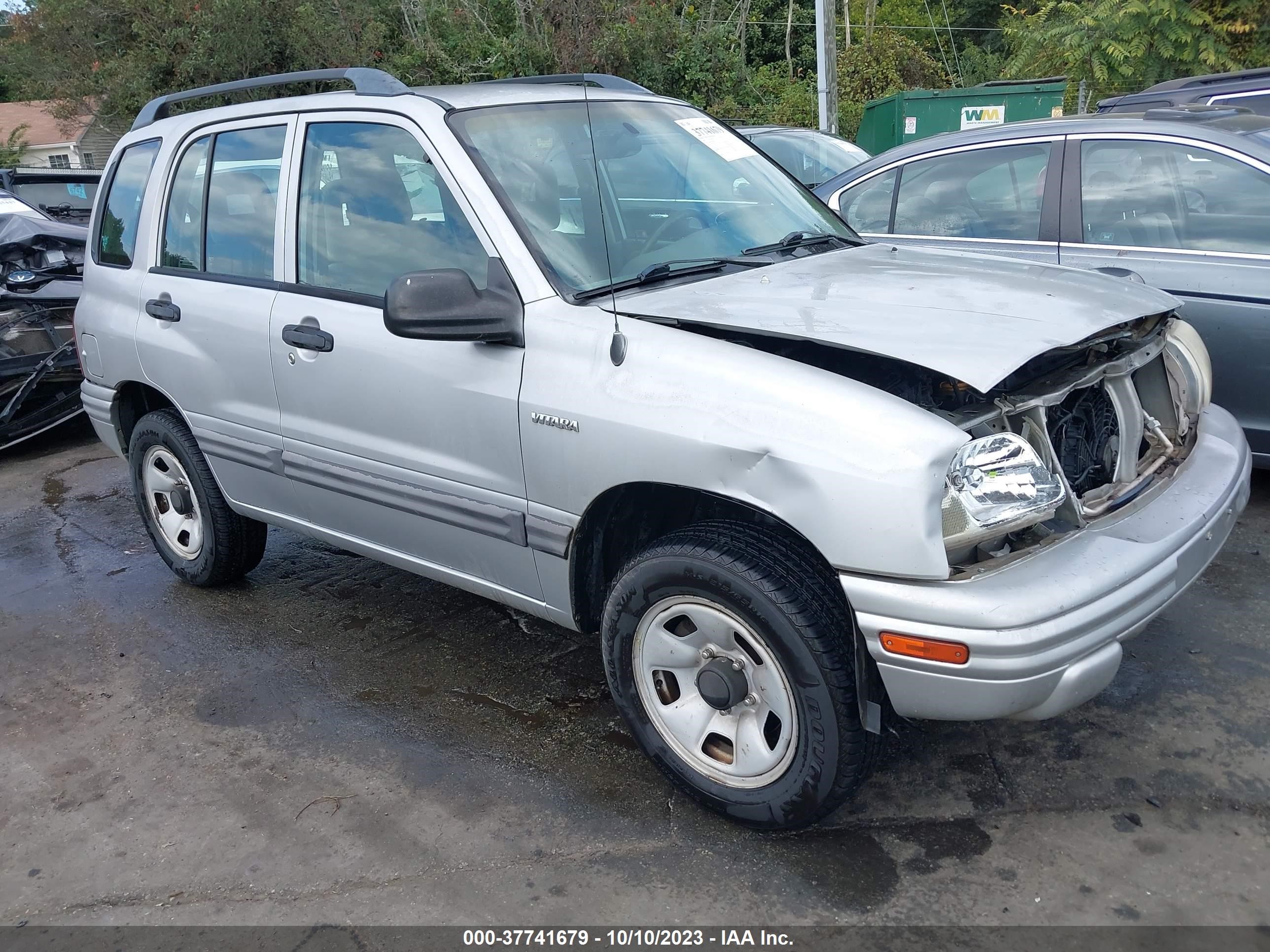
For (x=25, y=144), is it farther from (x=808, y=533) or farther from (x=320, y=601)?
(x=808, y=533)

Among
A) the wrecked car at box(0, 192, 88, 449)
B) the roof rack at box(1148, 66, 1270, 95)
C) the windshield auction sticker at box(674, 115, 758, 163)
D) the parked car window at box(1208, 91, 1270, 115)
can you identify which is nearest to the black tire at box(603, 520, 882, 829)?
the windshield auction sticker at box(674, 115, 758, 163)

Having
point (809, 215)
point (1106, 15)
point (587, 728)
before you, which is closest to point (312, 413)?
point (587, 728)

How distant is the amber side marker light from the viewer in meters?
2.35

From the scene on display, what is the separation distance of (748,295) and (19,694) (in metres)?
3.04

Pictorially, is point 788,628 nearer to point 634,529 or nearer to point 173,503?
point 634,529

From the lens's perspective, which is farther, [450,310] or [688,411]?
[450,310]

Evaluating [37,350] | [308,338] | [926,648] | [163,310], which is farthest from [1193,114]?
[37,350]

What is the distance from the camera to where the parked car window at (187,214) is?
4.22 metres

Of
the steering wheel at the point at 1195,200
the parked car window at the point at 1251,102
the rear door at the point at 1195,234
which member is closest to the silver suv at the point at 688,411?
the rear door at the point at 1195,234

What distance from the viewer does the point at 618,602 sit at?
289 cm

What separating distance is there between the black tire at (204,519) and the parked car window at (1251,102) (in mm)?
6634

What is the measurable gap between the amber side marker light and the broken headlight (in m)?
0.22

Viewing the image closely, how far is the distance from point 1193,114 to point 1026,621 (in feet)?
13.8

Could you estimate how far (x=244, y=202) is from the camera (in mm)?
3990
